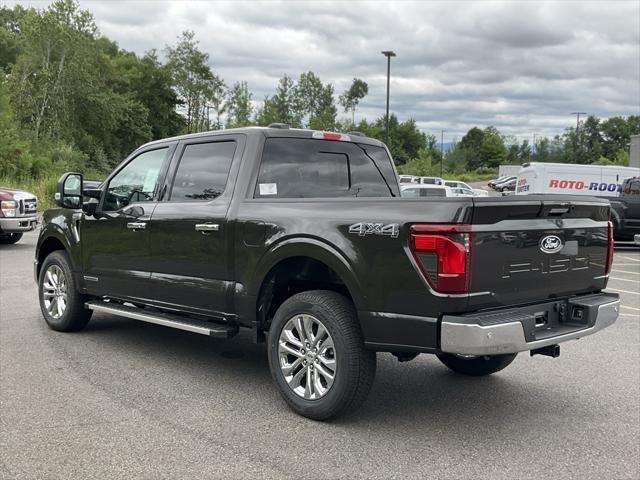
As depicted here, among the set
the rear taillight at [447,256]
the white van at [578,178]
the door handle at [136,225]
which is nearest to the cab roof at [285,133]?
the door handle at [136,225]

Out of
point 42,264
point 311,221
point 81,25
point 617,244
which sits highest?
point 81,25

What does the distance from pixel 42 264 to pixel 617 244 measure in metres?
17.3

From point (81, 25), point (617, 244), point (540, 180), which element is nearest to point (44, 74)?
point (81, 25)

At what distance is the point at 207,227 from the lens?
4.89 m

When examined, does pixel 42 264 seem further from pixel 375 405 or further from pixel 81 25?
pixel 81 25

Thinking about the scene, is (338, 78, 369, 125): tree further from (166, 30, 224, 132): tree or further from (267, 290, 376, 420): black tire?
(267, 290, 376, 420): black tire

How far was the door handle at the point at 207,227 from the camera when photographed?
484 cm

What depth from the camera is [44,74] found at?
47.6 metres

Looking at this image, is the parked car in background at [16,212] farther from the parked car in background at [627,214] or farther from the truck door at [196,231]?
the parked car in background at [627,214]

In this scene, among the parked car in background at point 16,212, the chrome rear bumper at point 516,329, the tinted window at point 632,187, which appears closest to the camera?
the chrome rear bumper at point 516,329

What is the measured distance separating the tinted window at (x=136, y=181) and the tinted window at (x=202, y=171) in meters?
0.33

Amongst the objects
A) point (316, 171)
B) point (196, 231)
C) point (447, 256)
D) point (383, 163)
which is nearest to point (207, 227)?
point (196, 231)

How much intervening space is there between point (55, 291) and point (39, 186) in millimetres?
22236

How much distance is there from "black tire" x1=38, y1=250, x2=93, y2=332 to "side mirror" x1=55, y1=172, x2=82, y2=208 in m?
0.70
